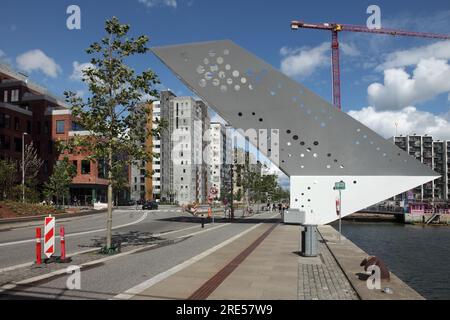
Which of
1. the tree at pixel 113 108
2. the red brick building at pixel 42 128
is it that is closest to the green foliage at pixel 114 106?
the tree at pixel 113 108

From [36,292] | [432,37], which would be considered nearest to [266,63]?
[36,292]

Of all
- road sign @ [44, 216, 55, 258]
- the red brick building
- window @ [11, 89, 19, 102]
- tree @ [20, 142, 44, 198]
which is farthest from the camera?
window @ [11, 89, 19, 102]

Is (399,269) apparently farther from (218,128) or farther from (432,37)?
(218,128)

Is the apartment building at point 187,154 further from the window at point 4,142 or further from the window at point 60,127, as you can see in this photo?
the window at point 4,142

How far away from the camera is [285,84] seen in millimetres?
27094

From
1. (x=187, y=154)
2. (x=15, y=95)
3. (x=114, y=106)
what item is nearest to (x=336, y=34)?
(x=187, y=154)

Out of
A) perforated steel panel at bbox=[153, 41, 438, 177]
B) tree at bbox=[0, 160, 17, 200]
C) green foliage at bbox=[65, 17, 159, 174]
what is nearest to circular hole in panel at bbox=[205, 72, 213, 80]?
perforated steel panel at bbox=[153, 41, 438, 177]

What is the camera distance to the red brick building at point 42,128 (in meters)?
71.9

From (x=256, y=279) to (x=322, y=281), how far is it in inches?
65.5

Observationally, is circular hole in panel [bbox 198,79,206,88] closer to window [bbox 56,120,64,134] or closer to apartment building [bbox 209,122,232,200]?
window [bbox 56,120,64,134]

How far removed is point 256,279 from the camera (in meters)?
10.4

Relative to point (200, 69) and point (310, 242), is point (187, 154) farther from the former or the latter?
point (310, 242)

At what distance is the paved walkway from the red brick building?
204ft

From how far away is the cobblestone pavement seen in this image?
8.86 meters
